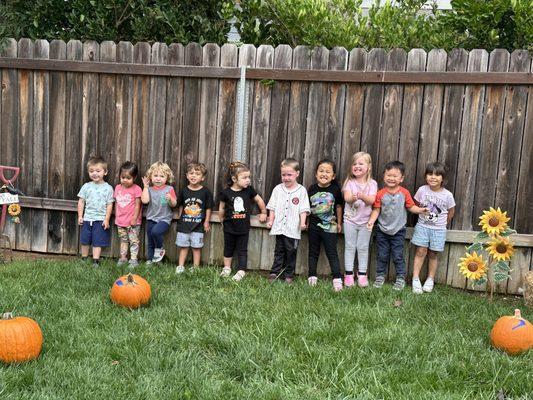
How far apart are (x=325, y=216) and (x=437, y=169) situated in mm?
1176

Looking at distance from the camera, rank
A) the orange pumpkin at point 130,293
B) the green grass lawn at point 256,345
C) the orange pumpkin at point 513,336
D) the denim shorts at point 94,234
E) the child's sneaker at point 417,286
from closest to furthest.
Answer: the green grass lawn at point 256,345 → the orange pumpkin at point 513,336 → the orange pumpkin at point 130,293 → the child's sneaker at point 417,286 → the denim shorts at point 94,234

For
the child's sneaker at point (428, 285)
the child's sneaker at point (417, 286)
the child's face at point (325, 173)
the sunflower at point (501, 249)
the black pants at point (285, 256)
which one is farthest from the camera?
the black pants at point (285, 256)

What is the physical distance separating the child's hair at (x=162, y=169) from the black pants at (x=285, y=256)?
4.34ft

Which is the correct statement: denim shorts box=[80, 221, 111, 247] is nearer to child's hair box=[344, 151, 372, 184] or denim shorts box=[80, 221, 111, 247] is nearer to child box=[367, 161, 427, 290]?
child's hair box=[344, 151, 372, 184]

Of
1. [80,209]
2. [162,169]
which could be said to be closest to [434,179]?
[162,169]

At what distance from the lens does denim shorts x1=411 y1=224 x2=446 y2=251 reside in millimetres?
5340

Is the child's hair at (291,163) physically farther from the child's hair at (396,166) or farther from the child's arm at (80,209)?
the child's arm at (80,209)

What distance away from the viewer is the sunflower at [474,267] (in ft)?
15.9

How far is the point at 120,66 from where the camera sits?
588 centimetres

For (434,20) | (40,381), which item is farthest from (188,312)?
(434,20)

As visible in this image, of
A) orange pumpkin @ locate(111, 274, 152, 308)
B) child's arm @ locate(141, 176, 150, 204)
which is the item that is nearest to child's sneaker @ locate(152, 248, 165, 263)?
child's arm @ locate(141, 176, 150, 204)

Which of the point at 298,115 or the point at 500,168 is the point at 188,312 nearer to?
the point at 298,115

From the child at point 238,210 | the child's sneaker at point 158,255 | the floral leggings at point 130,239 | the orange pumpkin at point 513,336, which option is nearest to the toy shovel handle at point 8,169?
the floral leggings at point 130,239

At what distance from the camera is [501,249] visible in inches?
191
